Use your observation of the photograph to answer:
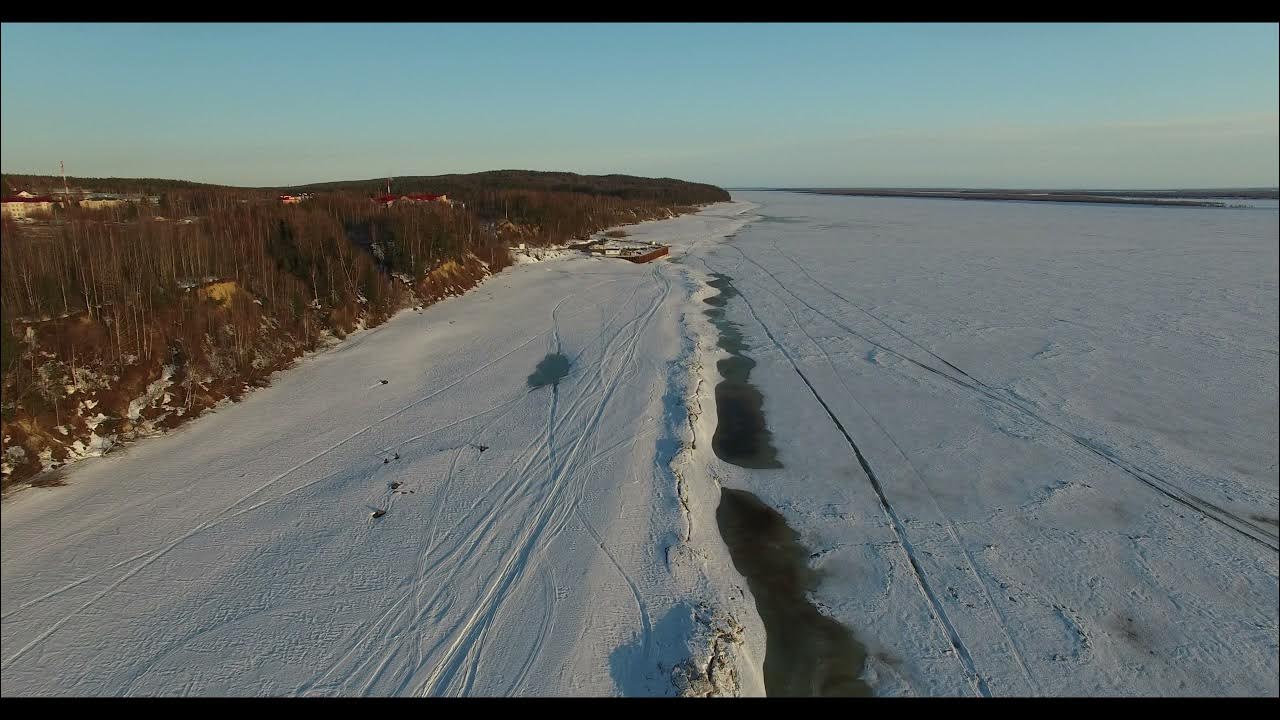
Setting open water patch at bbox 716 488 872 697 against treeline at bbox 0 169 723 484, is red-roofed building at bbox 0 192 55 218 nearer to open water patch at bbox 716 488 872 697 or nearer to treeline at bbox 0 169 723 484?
treeline at bbox 0 169 723 484

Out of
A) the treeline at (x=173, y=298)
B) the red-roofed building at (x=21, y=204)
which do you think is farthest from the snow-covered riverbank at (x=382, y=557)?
the red-roofed building at (x=21, y=204)

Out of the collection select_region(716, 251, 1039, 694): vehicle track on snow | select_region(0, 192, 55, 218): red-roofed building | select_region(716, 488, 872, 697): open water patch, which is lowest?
select_region(716, 488, 872, 697): open water patch

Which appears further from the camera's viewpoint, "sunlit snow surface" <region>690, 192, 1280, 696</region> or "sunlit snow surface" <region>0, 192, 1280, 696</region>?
"sunlit snow surface" <region>690, 192, 1280, 696</region>

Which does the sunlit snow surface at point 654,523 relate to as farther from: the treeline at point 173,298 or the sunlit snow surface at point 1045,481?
the treeline at point 173,298

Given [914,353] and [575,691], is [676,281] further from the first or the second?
[575,691]

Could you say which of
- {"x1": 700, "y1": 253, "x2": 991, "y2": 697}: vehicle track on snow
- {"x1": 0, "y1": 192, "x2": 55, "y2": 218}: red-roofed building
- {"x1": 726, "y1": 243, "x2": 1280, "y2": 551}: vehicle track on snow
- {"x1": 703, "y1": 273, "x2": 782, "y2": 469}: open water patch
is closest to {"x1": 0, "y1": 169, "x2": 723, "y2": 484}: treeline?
{"x1": 0, "y1": 192, "x2": 55, "y2": 218}: red-roofed building
